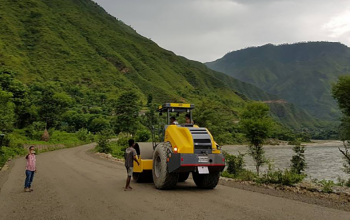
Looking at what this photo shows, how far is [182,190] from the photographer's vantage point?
10484mm

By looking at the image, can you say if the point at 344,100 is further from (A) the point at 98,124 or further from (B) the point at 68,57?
(B) the point at 68,57

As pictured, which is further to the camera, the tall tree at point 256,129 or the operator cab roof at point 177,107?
the tall tree at point 256,129

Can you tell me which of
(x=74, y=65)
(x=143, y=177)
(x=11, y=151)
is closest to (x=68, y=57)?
(x=74, y=65)

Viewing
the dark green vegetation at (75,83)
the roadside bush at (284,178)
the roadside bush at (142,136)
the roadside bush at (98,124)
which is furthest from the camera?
the roadside bush at (98,124)

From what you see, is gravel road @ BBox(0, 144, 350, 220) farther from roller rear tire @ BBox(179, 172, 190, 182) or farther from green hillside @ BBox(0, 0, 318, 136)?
green hillside @ BBox(0, 0, 318, 136)

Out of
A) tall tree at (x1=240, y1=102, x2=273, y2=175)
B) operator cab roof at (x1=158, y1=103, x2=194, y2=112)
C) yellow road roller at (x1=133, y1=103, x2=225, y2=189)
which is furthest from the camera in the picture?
tall tree at (x1=240, y1=102, x2=273, y2=175)

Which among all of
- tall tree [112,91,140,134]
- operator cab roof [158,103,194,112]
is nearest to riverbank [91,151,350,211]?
operator cab roof [158,103,194,112]

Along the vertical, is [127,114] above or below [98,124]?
above

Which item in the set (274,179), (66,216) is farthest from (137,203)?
(274,179)

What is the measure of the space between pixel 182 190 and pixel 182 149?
5.98ft

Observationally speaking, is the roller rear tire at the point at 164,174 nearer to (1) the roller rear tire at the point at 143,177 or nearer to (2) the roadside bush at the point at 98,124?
(1) the roller rear tire at the point at 143,177

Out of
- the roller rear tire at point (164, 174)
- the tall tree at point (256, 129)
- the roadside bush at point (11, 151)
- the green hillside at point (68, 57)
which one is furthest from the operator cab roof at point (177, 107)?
the green hillside at point (68, 57)

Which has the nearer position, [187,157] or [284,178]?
[187,157]

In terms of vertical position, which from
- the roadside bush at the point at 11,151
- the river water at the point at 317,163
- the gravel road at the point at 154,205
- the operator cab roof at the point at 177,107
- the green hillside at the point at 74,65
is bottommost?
the river water at the point at 317,163
